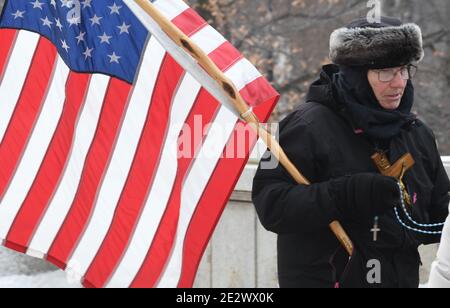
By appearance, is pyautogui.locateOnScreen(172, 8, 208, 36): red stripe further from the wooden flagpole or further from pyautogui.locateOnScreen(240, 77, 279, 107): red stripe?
pyautogui.locateOnScreen(240, 77, 279, 107): red stripe

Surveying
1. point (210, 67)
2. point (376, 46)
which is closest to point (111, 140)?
point (210, 67)

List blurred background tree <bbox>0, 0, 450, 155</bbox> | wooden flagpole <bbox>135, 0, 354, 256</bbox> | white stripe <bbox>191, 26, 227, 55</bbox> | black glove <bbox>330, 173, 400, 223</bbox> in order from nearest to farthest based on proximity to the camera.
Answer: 1. black glove <bbox>330, 173, 400, 223</bbox>
2. wooden flagpole <bbox>135, 0, 354, 256</bbox>
3. white stripe <bbox>191, 26, 227, 55</bbox>
4. blurred background tree <bbox>0, 0, 450, 155</bbox>

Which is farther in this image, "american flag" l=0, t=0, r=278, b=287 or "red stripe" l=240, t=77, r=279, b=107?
"american flag" l=0, t=0, r=278, b=287

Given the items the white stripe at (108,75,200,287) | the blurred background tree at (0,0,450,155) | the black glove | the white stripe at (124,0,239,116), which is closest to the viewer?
the black glove

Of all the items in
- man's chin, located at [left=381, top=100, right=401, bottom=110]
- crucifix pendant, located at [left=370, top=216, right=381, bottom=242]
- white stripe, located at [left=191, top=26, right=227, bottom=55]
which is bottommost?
crucifix pendant, located at [left=370, top=216, right=381, bottom=242]

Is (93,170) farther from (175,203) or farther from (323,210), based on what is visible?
(323,210)

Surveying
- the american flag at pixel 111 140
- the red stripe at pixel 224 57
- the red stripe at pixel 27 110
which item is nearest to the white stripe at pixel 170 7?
the american flag at pixel 111 140

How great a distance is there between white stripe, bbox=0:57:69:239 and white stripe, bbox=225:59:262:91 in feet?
2.46

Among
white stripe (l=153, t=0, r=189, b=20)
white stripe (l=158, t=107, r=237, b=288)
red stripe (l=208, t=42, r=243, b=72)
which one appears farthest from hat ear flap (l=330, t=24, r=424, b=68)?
white stripe (l=153, t=0, r=189, b=20)

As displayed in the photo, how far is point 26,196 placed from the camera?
4.36 metres

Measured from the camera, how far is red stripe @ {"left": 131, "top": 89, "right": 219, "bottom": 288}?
13.6ft

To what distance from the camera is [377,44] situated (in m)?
3.75
